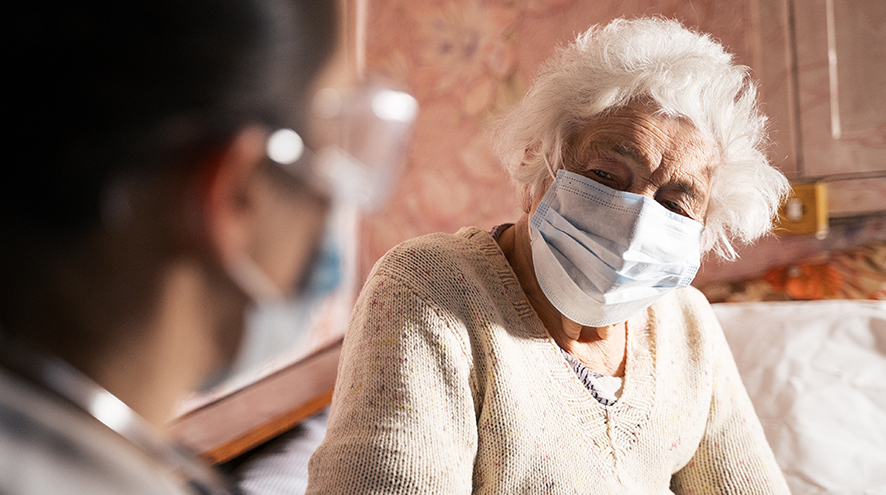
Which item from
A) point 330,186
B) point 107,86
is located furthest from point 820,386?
point 107,86

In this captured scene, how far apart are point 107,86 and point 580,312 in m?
0.59

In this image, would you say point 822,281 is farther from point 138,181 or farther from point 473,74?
point 138,181

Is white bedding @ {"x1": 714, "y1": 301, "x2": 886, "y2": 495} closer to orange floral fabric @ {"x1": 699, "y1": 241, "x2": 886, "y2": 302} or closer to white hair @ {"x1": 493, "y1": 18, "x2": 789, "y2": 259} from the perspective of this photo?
orange floral fabric @ {"x1": 699, "y1": 241, "x2": 886, "y2": 302}

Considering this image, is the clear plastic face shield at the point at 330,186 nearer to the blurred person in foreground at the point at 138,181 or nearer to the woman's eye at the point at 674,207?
the blurred person in foreground at the point at 138,181

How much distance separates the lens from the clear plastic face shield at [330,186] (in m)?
0.68

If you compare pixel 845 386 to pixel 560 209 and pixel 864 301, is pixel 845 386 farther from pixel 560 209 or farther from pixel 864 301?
pixel 560 209

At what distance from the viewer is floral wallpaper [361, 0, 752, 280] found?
4.14 feet

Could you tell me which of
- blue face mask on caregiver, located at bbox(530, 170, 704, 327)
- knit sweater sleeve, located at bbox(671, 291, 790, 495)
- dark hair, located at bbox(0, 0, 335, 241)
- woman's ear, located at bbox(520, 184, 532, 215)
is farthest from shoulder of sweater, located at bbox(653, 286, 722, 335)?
dark hair, located at bbox(0, 0, 335, 241)

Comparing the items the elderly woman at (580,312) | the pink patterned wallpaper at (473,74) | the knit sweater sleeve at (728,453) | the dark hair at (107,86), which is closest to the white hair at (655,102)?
the elderly woman at (580,312)

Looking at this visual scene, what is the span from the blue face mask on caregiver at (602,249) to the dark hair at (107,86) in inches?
15.5

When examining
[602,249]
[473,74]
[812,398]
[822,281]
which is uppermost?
[473,74]

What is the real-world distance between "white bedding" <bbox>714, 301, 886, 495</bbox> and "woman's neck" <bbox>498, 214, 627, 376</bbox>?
0.44m

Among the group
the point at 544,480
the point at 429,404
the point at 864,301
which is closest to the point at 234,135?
the point at 429,404

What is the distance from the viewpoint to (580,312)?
68cm
